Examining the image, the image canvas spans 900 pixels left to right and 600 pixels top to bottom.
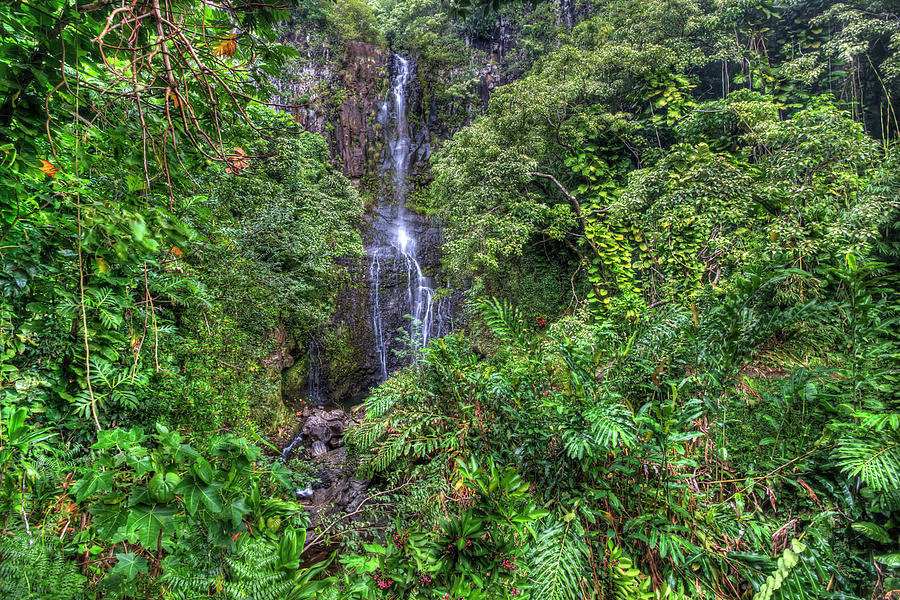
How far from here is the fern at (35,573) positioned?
979mm

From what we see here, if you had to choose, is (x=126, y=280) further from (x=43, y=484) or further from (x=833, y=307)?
(x=833, y=307)

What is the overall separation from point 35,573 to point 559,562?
1.78 m

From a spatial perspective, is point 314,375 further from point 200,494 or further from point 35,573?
point 200,494

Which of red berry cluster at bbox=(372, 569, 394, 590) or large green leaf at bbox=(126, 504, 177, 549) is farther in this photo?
red berry cluster at bbox=(372, 569, 394, 590)

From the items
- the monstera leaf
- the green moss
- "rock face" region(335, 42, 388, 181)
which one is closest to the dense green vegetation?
the monstera leaf

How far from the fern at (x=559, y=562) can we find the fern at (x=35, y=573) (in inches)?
61.3

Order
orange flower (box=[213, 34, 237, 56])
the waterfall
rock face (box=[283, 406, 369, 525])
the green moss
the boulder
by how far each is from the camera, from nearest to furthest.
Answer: orange flower (box=[213, 34, 237, 56])
rock face (box=[283, 406, 369, 525])
the boulder
the green moss
the waterfall

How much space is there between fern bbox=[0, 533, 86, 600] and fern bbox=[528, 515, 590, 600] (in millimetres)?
1557

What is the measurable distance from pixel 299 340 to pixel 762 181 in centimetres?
922

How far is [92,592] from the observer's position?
1171 millimetres

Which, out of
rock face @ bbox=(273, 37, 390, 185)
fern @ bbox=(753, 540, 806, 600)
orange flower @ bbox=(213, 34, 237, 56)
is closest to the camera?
fern @ bbox=(753, 540, 806, 600)

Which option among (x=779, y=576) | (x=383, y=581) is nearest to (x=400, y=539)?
(x=383, y=581)

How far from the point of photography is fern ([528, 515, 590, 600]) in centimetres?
139

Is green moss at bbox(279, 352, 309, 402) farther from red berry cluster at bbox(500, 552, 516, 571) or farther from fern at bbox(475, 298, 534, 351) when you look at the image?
red berry cluster at bbox(500, 552, 516, 571)
